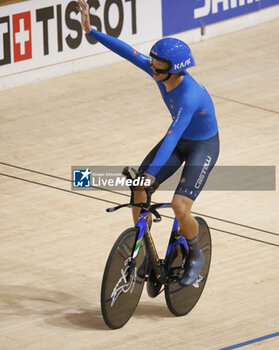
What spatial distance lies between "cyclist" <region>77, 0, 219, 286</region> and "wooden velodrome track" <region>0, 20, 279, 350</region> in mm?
548

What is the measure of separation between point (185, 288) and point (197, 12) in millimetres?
8001

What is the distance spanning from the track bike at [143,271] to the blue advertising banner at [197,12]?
7.32 metres

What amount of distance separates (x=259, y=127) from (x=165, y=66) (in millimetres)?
4858

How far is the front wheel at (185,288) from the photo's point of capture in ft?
23.9

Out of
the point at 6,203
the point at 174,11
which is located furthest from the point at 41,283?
the point at 174,11

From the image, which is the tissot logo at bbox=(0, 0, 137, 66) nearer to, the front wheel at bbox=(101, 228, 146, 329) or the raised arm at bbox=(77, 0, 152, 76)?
the raised arm at bbox=(77, 0, 152, 76)

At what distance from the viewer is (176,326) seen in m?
7.23

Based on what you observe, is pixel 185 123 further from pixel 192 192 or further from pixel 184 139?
pixel 192 192

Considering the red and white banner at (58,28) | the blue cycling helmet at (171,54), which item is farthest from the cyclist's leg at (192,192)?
the red and white banner at (58,28)

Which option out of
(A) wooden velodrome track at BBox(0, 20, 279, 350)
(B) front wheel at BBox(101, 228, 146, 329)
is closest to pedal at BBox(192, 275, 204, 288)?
(A) wooden velodrome track at BBox(0, 20, 279, 350)

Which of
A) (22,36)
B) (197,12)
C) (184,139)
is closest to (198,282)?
(184,139)

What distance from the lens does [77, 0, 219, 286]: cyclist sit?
6875 mm

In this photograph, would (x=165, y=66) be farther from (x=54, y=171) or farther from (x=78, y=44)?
(x=78, y=44)

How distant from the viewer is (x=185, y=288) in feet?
24.3
